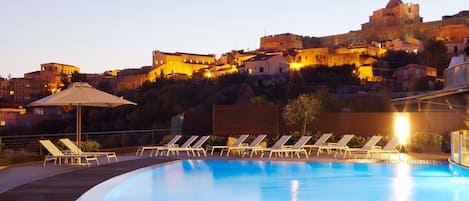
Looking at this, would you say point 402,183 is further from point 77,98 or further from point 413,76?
point 413,76

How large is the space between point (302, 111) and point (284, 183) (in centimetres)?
744

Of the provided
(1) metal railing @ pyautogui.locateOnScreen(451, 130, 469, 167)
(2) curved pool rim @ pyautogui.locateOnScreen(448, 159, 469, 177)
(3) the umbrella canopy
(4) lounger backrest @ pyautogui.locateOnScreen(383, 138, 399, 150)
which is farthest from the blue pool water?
(3) the umbrella canopy

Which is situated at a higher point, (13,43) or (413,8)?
(413,8)

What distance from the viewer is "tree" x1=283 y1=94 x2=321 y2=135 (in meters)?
18.0

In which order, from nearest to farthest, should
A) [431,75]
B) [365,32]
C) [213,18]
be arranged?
[213,18], [431,75], [365,32]

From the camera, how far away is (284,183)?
10805mm

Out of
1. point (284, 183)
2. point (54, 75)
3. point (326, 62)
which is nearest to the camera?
point (284, 183)

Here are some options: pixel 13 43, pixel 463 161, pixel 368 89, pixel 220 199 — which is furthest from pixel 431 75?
pixel 220 199

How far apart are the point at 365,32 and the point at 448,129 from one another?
8828cm

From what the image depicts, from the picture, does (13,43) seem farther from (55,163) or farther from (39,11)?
(55,163)

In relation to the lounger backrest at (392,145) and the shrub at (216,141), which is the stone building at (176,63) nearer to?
the shrub at (216,141)

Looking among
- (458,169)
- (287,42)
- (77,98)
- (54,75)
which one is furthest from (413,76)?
(54,75)

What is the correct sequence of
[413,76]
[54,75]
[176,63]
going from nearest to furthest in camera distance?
[413,76] → [176,63] → [54,75]

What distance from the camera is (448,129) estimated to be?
1820 centimetres
